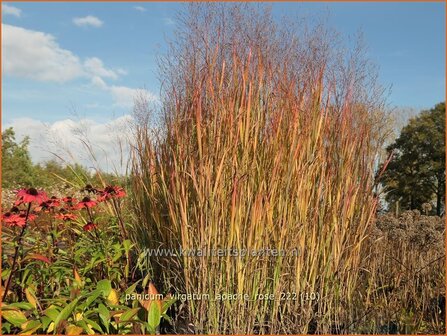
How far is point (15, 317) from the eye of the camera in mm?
2584

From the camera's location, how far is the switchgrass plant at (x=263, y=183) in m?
2.76

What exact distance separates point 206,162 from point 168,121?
0.77 meters

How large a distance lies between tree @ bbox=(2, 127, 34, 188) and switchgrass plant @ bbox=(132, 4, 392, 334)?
1047cm

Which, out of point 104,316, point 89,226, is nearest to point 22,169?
point 89,226

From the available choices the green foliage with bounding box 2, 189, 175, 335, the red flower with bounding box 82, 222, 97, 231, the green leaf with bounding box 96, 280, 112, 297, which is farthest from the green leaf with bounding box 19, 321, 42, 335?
the red flower with bounding box 82, 222, 97, 231

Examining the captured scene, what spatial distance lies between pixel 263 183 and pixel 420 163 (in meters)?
15.9

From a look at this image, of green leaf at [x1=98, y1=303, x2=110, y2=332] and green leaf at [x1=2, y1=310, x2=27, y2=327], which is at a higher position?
green leaf at [x1=98, y1=303, x2=110, y2=332]

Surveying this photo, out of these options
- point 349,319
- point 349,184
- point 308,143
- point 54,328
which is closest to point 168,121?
point 308,143

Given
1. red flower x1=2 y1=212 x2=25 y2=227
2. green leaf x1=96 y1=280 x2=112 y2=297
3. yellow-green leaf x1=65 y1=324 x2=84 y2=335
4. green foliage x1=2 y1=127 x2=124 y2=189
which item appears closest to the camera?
yellow-green leaf x1=65 y1=324 x2=84 y2=335

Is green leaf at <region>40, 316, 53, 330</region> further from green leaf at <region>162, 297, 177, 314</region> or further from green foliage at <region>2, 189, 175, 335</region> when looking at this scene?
green leaf at <region>162, 297, 177, 314</region>

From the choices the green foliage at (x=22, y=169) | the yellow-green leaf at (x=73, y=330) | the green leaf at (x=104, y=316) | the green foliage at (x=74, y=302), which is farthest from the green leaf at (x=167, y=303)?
the green foliage at (x=22, y=169)

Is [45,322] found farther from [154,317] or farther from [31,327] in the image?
[154,317]

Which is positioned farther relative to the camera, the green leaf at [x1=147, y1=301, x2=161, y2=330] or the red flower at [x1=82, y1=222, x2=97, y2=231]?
the red flower at [x1=82, y1=222, x2=97, y2=231]

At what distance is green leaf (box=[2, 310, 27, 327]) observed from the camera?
255 centimetres
